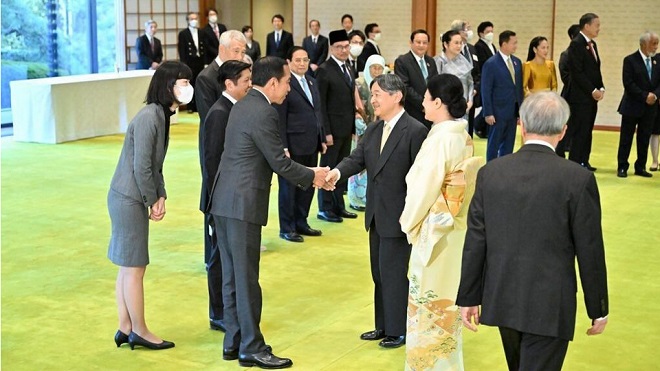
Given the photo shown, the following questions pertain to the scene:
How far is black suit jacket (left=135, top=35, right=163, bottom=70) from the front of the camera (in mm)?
14781

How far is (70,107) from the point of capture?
12203mm

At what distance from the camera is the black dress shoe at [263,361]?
471cm

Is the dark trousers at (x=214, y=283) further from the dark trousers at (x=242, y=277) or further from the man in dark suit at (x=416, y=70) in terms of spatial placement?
the man in dark suit at (x=416, y=70)

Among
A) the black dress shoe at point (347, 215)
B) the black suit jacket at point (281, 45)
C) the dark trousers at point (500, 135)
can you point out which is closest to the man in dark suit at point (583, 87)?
the dark trousers at point (500, 135)

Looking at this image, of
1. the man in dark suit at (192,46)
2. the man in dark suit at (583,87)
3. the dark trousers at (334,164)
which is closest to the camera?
the dark trousers at (334,164)

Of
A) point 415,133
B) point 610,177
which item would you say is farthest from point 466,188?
point 610,177

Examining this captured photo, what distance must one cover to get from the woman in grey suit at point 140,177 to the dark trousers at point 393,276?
1.11 m

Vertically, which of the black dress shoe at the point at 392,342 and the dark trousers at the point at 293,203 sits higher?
the dark trousers at the point at 293,203

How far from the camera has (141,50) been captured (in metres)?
14.8

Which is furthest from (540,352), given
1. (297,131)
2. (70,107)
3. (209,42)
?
(209,42)

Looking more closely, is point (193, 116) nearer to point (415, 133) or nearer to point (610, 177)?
point (610, 177)

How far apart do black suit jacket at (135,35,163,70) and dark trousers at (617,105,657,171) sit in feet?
24.7

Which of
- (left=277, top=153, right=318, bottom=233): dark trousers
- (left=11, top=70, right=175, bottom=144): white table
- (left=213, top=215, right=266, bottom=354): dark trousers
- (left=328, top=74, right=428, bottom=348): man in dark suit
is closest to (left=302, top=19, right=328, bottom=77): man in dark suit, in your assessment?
(left=11, top=70, right=175, bottom=144): white table

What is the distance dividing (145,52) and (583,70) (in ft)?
23.6
